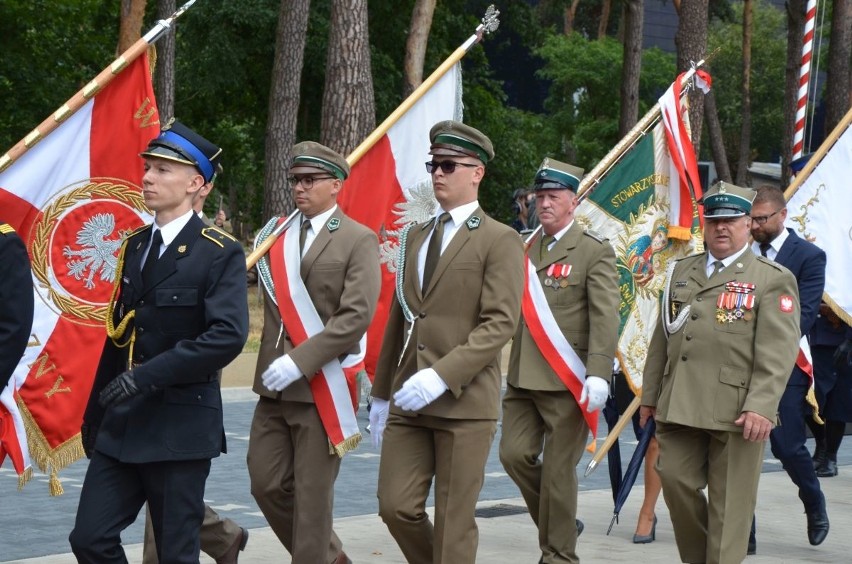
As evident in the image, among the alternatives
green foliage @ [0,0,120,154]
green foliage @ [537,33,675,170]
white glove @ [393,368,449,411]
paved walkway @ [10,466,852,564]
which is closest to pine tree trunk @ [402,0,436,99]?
green foliage @ [0,0,120,154]

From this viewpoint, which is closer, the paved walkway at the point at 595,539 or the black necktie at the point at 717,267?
the black necktie at the point at 717,267

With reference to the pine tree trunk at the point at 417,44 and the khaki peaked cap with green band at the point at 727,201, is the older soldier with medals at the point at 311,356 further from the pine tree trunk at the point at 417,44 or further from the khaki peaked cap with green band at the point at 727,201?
the pine tree trunk at the point at 417,44

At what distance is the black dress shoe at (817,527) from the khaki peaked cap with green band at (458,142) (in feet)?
11.1

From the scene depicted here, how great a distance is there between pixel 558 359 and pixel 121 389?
3054 millimetres

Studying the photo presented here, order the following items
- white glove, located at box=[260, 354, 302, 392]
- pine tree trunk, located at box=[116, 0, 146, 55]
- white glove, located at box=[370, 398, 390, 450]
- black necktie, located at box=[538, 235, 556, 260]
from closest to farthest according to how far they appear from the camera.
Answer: white glove, located at box=[260, 354, 302, 392] < white glove, located at box=[370, 398, 390, 450] < black necktie, located at box=[538, 235, 556, 260] < pine tree trunk, located at box=[116, 0, 146, 55]

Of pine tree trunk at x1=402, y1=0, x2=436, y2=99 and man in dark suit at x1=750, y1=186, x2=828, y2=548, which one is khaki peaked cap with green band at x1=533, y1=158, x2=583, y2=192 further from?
pine tree trunk at x1=402, y1=0, x2=436, y2=99

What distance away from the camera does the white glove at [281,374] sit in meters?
6.40

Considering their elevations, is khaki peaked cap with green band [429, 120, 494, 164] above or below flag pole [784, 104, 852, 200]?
below

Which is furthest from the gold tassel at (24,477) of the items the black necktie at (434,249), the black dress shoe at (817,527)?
the black dress shoe at (817,527)

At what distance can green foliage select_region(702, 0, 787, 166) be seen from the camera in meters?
63.6

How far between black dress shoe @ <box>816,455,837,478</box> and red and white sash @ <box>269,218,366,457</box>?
5.89m

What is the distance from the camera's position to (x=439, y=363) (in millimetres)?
6148

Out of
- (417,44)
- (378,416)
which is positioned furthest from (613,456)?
(417,44)

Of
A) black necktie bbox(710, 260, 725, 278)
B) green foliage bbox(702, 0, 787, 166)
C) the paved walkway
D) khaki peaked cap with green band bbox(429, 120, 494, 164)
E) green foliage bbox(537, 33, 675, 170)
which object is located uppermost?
green foliage bbox(702, 0, 787, 166)
